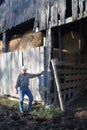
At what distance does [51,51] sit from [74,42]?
6.64ft

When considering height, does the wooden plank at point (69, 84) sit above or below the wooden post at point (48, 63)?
below

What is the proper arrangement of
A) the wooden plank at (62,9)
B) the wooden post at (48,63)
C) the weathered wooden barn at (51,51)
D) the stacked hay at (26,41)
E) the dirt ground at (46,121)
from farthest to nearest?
the stacked hay at (26,41) → the wooden post at (48,63) → the weathered wooden barn at (51,51) → the wooden plank at (62,9) → the dirt ground at (46,121)

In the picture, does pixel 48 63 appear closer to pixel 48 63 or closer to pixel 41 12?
pixel 48 63

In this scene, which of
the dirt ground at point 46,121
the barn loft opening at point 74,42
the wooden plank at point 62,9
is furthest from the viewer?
the barn loft opening at point 74,42

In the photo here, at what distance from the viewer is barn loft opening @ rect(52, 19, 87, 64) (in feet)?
40.7

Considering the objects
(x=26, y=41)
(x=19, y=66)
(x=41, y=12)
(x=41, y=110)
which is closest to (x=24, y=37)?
(x=26, y=41)

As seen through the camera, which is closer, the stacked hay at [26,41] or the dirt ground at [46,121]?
the dirt ground at [46,121]

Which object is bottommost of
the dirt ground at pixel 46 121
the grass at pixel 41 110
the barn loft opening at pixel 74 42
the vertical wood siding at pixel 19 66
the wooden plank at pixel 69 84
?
the dirt ground at pixel 46 121

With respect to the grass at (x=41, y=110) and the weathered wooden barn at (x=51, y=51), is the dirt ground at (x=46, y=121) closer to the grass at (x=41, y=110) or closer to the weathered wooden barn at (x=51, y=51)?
Result: the grass at (x=41, y=110)

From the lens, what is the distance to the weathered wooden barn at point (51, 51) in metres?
11.0

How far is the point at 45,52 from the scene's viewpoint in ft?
37.1

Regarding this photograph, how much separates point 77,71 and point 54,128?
457cm

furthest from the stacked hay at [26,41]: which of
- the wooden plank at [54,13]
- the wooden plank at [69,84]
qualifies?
the wooden plank at [69,84]

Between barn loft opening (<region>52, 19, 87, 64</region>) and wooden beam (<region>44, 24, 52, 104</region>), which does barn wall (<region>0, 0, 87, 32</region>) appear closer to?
wooden beam (<region>44, 24, 52, 104</region>)
